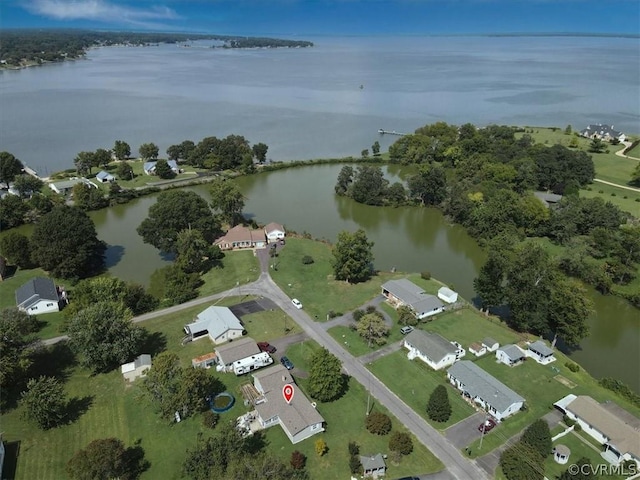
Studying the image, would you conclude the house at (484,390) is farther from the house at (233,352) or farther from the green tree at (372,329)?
the house at (233,352)

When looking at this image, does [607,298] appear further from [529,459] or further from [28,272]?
[28,272]

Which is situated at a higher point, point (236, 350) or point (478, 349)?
point (478, 349)

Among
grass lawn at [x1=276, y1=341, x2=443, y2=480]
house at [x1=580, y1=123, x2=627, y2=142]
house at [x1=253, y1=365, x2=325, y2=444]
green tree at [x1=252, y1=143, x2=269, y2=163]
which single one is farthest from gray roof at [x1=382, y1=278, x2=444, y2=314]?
house at [x1=580, y1=123, x2=627, y2=142]

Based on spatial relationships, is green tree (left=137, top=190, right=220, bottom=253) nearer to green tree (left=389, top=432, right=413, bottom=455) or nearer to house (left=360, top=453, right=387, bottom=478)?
green tree (left=389, top=432, right=413, bottom=455)

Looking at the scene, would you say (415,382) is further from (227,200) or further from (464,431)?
(227,200)

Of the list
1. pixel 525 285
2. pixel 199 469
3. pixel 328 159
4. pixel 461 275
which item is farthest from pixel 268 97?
pixel 199 469

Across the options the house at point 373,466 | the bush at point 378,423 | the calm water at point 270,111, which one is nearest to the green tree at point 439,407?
the bush at point 378,423

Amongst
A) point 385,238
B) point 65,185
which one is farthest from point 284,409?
point 65,185
